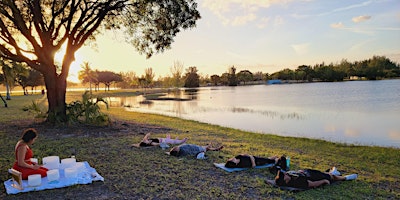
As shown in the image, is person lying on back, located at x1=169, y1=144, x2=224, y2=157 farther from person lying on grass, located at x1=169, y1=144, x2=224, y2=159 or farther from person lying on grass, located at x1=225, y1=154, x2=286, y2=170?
person lying on grass, located at x1=225, y1=154, x2=286, y2=170

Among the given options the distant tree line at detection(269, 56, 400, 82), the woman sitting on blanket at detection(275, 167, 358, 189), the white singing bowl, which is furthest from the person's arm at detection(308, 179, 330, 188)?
the distant tree line at detection(269, 56, 400, 82)

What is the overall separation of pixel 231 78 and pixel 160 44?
3938 inches

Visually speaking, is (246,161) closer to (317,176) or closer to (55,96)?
(317,176)

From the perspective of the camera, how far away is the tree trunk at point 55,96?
1111 cm

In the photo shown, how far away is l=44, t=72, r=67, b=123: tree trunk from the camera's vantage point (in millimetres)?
11109

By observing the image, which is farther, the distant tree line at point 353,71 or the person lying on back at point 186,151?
the distant tree line at point 353,71

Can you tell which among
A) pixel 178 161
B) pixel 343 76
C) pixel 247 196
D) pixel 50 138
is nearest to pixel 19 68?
pixel 50 138

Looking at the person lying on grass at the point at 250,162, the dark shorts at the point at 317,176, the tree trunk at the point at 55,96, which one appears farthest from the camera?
the tree trunk at the point at 55,96

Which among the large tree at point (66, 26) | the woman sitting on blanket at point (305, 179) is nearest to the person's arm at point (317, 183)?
the woman sitting on blanket at point (305, 179)

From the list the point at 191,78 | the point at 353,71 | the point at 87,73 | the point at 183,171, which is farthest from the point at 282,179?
the point at 353,71

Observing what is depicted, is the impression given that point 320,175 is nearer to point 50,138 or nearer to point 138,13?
point 50,138

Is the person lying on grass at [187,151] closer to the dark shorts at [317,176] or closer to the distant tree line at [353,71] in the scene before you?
the dark shorts at [317,176]

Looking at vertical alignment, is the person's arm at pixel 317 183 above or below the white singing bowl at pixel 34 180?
below

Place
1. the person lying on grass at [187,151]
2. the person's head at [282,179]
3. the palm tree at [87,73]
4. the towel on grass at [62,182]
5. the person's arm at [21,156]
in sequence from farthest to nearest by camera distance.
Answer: the palm tree at [87,73]
the person lying on grass at [187,151]
the person's head at [282,179]
the person's arm at [21,156]
the towel on grass at [62,182]
